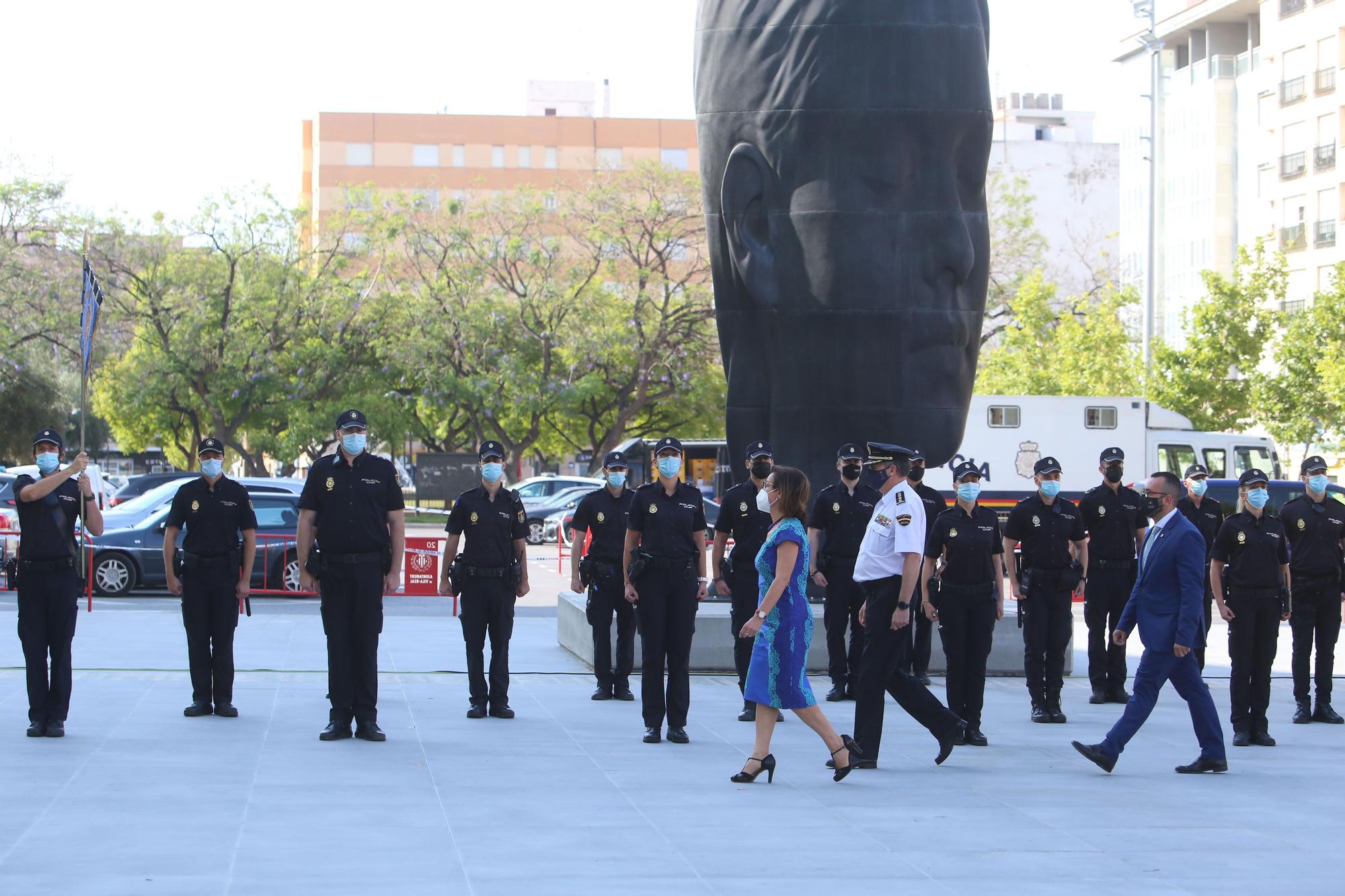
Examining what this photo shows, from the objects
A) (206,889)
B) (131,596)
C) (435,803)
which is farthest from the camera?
(131,596)

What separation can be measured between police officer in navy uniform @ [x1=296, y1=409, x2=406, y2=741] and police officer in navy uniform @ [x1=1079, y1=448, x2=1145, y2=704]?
5481 mm

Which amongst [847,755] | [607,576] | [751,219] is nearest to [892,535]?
[847,755]

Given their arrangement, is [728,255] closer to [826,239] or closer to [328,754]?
[826,239]

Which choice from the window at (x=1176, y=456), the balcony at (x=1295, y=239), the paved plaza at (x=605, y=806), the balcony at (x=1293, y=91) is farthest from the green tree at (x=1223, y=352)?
the paved plaza at (x=605, y=806)

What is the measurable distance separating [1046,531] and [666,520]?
9.99 feet

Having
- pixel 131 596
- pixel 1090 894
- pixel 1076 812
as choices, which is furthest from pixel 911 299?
pixel 131 596

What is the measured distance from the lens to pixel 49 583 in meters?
9.86

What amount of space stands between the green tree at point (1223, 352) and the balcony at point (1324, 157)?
2000 cm

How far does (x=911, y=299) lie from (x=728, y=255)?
1530 millimetres

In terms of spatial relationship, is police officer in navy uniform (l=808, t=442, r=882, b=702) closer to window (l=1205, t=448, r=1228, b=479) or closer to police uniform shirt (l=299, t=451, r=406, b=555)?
police uniform shirt (l=299, t=451, r=406, b=555)

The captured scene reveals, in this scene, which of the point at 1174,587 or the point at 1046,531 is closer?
the point at 1174,587

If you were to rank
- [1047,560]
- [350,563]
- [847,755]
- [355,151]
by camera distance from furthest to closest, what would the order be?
[355,151] → [1047,560] → [350,563] → [847,755]

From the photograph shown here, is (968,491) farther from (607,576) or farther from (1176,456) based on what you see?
(1176,456)

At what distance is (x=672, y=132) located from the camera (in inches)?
3858
